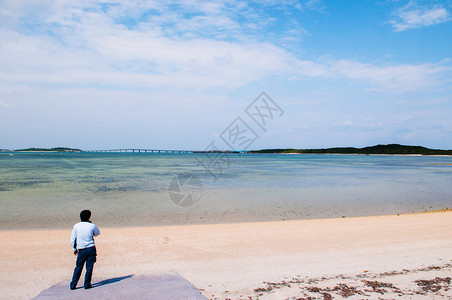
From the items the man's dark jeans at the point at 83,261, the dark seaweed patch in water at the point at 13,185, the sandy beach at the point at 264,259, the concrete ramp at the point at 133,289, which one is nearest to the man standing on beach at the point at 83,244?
the man's dark jeans at the point at 83,261

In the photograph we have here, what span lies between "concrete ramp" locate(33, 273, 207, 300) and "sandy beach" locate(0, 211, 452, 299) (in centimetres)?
27

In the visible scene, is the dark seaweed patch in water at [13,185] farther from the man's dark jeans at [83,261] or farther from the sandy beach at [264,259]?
the man's dark jeans at [83,261]

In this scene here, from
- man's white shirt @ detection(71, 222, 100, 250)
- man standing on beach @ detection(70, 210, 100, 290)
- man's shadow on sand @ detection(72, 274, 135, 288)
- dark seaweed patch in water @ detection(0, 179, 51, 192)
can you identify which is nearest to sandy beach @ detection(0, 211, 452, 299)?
man's shadow on sand @ detection(72, 274, 135, 288)

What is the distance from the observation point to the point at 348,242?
987 cm

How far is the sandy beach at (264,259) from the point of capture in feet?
20.3

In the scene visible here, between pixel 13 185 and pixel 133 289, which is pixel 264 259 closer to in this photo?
pixel 133 289

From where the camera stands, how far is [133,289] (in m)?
6.10

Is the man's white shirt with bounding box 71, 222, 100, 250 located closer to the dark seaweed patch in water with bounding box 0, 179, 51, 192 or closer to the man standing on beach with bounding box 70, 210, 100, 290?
the man standing on beach with bounding box 70, 210, 100, 290

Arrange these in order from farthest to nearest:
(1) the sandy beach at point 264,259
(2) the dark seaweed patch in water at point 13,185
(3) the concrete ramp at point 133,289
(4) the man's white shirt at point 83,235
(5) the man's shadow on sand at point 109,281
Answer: (2) the dark seaweed patch in water at point 13,185
(5) the man's shadow on sand at point 109,281
(1) the sandy beach at point 264,259
(4) the man's white shirt at point 83,235
(3) the concrete ramp at point 133,289

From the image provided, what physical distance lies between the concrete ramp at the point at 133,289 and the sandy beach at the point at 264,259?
0.27 metres

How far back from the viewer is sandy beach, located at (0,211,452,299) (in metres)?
6.18

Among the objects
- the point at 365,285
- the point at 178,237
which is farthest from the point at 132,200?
the point at 365,285

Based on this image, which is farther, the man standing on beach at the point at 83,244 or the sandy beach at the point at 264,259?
the sandy beach at the point at 264,259

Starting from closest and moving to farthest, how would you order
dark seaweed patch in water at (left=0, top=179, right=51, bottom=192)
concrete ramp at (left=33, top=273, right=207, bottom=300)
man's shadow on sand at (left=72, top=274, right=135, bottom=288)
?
1. concrete ramp at (left=33, top=273, right=207, bottom=300)
2. man's shadow on sand at (left=72, top=274, right=135, bottom=288)
3. dark seaweed patch in water at (left=0, top=179, right=51, bottom=192)
